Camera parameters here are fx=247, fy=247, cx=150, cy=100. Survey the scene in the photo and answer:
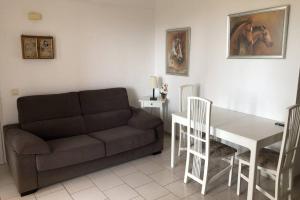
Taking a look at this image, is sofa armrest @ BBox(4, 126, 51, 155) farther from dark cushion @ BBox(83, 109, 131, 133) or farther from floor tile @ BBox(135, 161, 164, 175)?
floor tile @ BBox(135, 161, 164, 175)

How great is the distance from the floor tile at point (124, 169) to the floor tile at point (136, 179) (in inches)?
3.5

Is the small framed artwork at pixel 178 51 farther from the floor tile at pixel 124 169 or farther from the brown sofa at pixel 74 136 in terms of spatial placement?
the floor tile at pixel 124 169

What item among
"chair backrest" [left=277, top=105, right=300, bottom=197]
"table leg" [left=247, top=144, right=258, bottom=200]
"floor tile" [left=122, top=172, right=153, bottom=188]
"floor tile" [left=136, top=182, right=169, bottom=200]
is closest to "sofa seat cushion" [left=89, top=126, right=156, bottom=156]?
"floor tile" [left=122, top=172, right=153, bottom=188]

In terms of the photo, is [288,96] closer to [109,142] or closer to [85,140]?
[109,142]

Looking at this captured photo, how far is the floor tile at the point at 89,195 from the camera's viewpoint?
262 centimetres

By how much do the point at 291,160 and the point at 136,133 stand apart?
1.84 m

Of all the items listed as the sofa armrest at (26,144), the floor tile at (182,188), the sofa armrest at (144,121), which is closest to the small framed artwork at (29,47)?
the sofa armrest at (26,144)

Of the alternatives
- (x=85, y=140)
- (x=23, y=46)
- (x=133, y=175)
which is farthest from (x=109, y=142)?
(x=23, y=46)

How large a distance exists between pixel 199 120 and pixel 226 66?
1090 mm

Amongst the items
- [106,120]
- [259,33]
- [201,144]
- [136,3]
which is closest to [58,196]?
[106,120]

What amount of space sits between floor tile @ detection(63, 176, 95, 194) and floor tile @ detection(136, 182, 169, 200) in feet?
1.98

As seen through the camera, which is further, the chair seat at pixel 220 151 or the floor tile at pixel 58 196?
the chair seat at pixel 220 151

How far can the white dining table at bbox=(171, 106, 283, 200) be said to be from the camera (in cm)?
229

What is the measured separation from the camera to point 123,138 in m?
3.22
